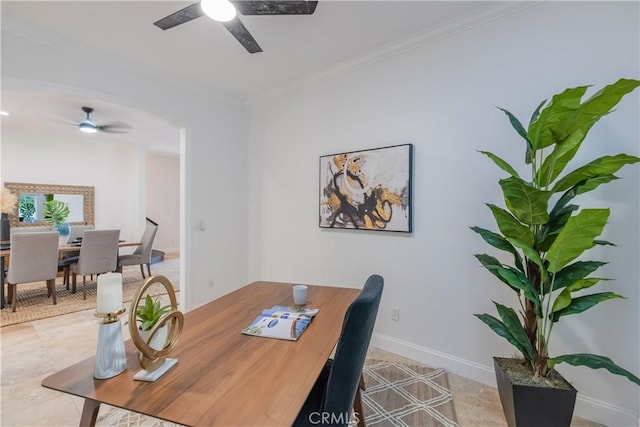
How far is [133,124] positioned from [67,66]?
2575mm

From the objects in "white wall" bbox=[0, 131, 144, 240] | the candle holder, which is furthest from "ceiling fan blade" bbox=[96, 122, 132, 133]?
the candle holder

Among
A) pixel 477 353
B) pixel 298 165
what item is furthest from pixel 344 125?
pixel 477 353

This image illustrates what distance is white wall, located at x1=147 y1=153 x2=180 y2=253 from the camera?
7.46 metres

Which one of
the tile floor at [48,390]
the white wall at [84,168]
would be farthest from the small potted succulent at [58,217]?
the tile floor at [48,390]

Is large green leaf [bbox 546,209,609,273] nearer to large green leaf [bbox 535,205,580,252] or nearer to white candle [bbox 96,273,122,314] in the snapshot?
large green leaf [bbox 535,205,580,252]

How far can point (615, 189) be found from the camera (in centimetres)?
161

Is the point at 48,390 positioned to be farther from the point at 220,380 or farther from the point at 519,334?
the point at 519,334

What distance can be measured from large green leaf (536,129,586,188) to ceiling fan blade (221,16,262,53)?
1937 millimetres

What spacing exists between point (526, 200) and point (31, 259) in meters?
5.02

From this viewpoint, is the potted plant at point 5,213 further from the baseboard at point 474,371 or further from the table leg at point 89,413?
the baseboard at point 474,371

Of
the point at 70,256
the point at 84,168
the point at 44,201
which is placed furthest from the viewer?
the point at 84,168

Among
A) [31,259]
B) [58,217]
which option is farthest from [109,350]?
[58,217]

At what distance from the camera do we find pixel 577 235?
A: 1289mm

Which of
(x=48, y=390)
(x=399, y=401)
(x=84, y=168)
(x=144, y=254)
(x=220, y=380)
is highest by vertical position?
(x=84, y=168)
